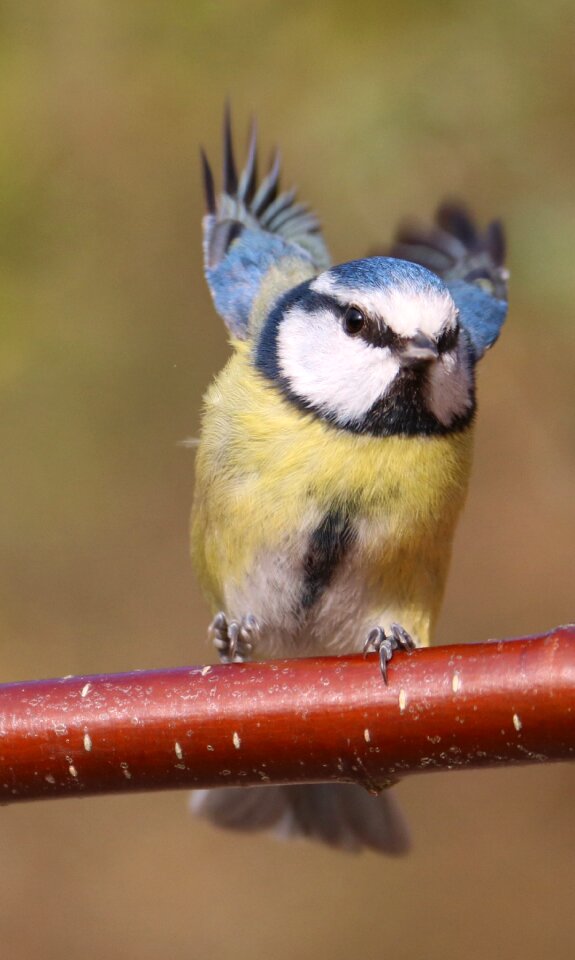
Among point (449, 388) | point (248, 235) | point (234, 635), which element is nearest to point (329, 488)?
point (449, 388)

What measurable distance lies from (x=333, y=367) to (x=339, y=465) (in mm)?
210

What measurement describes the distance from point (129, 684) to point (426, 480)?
31.2 inches

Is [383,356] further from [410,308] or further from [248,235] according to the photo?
[248,235]

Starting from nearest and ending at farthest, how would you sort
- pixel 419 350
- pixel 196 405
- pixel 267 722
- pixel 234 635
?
pixel 267 722
pixel 419 350
pixel 234 635
pixel 196 405

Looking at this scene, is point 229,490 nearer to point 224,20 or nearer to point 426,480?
point 426,480

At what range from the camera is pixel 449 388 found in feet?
9.05

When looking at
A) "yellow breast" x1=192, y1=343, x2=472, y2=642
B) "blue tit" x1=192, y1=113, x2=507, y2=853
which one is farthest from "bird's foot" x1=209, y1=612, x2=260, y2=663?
"yellow breast" x1=192, y1=343, x2=472, y2=642

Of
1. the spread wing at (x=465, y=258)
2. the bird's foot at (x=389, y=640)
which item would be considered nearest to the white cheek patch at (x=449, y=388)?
the bird's foot at (x=389, y=640)

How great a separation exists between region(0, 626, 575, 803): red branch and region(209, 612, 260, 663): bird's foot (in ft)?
2.55

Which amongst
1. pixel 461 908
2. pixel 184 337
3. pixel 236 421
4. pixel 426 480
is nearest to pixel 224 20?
pixel 236 421

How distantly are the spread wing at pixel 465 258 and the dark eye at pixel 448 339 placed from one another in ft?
2.27

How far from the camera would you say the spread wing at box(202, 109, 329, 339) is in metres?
3.51

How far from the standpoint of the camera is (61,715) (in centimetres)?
227

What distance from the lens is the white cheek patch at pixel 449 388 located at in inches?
106
